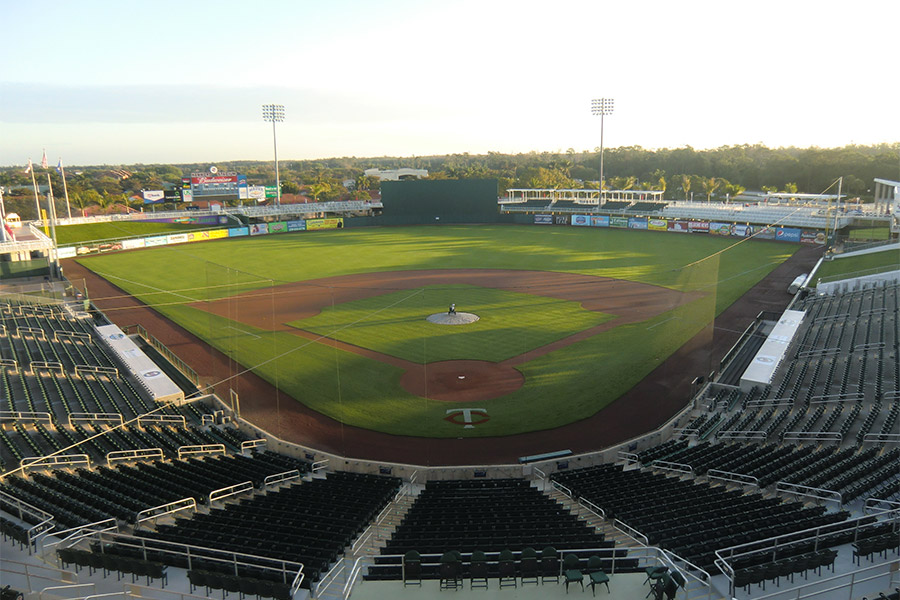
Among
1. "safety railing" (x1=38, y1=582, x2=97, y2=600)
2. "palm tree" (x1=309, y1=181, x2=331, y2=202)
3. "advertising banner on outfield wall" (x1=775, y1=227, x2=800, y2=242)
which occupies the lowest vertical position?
"safety railing" (x1=38, y1=582, x2=97, y2=600)

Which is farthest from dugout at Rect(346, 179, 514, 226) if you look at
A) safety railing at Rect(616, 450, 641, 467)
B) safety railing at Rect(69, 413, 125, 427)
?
safety railing at Rect(616, 450, 641, 467)

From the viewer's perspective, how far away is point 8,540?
11.6m

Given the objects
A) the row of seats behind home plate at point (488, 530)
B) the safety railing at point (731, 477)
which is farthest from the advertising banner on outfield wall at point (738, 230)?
the row of seats behind home plate at point (488, 530)

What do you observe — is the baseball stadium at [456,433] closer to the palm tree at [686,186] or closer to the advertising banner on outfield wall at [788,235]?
the advertising banner on outfield wall at [788,235]

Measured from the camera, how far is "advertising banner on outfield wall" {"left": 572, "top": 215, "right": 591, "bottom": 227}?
269ft

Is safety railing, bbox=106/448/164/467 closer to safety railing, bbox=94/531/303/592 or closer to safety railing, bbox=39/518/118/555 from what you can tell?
safety railing, bbox=39/518/118/555

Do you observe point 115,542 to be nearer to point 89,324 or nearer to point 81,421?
point 81,421

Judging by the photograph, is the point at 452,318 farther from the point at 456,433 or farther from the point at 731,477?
the point at 731,477

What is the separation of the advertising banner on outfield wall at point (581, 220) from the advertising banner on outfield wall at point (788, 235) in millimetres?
24064

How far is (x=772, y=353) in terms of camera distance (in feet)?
86.0

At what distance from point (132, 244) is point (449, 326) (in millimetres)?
48739

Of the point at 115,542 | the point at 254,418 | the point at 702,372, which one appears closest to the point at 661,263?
the point at 702,372

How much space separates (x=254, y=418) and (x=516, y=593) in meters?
15.2

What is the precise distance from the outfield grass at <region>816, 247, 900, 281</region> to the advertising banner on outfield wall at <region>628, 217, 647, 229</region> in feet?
96.9
